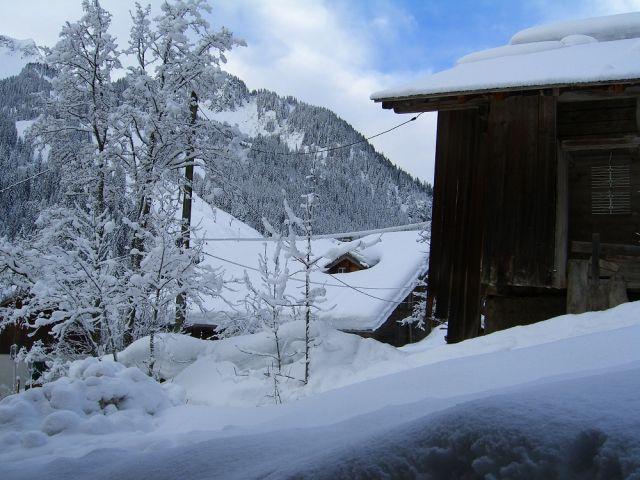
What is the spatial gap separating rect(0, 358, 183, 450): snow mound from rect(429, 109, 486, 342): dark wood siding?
201 inches

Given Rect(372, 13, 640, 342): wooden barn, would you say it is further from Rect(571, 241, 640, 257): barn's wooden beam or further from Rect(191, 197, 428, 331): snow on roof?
Rect(191, 197, 428, 331): snow on roof

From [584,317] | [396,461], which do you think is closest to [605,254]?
[584,317]

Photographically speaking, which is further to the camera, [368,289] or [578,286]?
A: [368,289]

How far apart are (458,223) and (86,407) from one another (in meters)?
6.37

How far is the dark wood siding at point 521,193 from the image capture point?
310 inches

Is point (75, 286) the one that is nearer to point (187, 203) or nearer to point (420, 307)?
point (187, 203)

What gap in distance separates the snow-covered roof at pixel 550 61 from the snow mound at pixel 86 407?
17.4 ft

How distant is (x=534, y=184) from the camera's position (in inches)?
314

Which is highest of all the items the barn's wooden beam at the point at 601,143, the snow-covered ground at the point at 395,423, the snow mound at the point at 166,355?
the barn's wooden beam at the point at 601,143

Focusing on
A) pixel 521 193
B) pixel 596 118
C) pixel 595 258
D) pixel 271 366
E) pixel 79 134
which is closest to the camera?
pixel 595 258

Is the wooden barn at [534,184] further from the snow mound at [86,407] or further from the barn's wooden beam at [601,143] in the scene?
the snow mound at [86,407]

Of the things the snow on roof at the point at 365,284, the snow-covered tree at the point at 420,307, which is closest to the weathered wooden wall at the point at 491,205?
the snow on roof at the point at 365,284

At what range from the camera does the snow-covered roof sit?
7305 millimetres

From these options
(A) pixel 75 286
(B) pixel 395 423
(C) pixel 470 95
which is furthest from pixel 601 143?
(A) pixel 75 286
